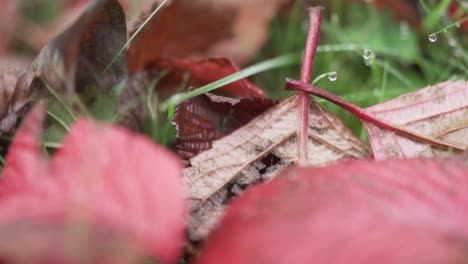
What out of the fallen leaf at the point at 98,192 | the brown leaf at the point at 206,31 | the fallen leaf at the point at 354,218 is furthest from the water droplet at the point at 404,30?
the fallen leaf at the point at 98,192

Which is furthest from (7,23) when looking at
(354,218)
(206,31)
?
(354,218)

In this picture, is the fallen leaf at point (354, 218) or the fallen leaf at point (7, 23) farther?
the fallen leaf at point (7, 23)

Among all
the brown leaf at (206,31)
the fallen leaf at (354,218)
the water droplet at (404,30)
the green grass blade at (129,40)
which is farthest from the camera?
the water droplet at (404,30)

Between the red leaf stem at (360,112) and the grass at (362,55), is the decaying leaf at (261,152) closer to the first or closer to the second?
the red leaf stem at (360,112)

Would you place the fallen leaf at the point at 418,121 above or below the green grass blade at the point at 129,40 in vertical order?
below

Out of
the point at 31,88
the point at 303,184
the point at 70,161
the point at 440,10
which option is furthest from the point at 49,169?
the point at 440,10

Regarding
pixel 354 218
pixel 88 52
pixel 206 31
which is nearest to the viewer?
pixel 354 218

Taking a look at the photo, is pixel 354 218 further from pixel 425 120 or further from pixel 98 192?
pixel 425 120
